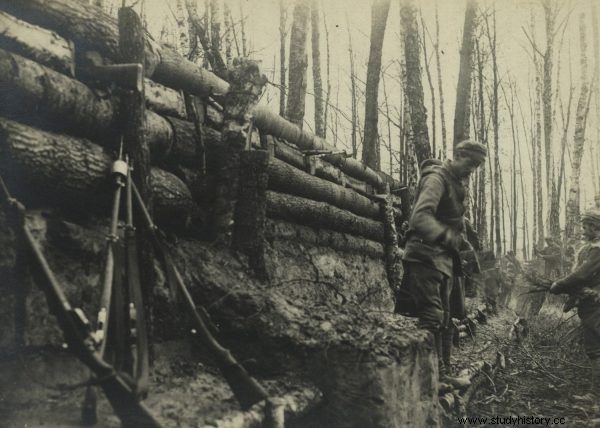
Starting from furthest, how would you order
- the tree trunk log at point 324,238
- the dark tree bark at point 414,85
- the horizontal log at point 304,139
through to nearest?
1. the dark tree bark at point 414,85
2. the horizontal log at point 304,139
3. the tree trunk log at point 324,238

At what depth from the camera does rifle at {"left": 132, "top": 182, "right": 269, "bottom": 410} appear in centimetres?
266

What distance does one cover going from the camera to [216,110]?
510 cm

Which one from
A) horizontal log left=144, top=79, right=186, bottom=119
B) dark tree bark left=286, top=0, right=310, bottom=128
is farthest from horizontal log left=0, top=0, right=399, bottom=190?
dark tree bark left=286, top=0, right=310, bottom=128

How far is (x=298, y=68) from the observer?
941 cm

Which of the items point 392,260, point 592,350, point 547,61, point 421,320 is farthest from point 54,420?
point 547,61

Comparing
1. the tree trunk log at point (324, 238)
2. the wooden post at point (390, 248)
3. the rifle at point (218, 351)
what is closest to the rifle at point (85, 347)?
the rifle at point (218, 351)

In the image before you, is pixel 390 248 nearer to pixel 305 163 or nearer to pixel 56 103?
pixel 305 163

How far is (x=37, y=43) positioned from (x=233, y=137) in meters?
1.55

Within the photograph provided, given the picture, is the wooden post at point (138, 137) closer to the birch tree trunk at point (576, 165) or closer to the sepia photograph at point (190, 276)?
the sepia photograph at point (190, 276)

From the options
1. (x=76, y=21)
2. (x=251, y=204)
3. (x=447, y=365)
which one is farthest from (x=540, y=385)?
(x=76, y=21)

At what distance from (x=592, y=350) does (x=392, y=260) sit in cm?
370

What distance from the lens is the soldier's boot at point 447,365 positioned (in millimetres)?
4457

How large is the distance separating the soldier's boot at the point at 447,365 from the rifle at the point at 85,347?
3.01m

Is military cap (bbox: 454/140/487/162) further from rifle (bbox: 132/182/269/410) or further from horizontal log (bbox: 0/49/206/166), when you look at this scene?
rifle (bbox: 132/182/269/410)
